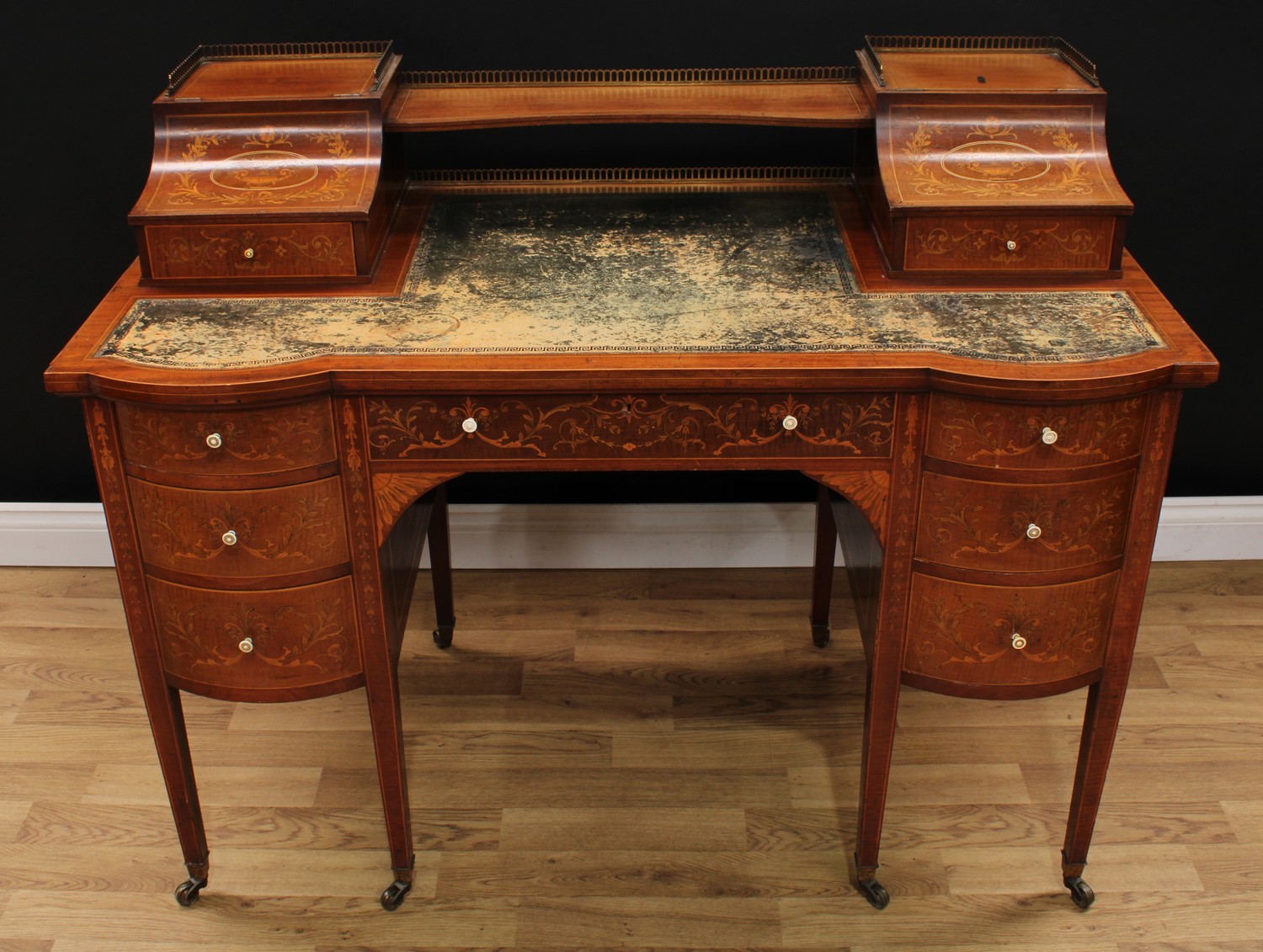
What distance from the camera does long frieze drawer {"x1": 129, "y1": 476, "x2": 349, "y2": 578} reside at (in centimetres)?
211

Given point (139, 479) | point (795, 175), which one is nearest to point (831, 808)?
point (795, 175)

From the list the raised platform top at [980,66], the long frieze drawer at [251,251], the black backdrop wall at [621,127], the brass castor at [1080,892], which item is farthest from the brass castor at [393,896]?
the raised platform top at [980,66]

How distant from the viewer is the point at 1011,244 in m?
2.29

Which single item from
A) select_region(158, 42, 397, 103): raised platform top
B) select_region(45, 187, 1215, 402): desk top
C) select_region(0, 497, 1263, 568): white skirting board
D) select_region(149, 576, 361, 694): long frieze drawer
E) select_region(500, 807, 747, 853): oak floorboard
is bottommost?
select_region(500, 807, 747, 853): oak floorboard

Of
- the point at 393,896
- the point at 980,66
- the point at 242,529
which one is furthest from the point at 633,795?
the point at 980,66

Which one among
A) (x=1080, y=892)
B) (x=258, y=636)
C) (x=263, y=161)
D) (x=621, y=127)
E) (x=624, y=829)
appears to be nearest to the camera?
(x=258, y=636)

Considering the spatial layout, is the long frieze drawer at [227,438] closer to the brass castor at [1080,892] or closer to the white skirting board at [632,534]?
the white skirting board at [632,534]

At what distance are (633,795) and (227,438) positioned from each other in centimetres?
121

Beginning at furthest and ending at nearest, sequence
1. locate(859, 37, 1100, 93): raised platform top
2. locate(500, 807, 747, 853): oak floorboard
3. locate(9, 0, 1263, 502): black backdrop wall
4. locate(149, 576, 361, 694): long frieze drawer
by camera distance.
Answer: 1. locate(9, 0, 1263, 502): black backdrop wall
2. locate(500, 807, 747, 853): oak floorboard
3. locate(859, 37, 1100, 93): raised platform top
4. locate(149, 576, 361, 694): long frieze drawer

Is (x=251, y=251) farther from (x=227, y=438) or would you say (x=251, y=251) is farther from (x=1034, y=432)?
(x=1034, y=432)

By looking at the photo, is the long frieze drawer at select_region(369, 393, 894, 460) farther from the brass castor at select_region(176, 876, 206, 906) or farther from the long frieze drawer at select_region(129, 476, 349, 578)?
the brass castor at select_region(176, 876, 206, 906)

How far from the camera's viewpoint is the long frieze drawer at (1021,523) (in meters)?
2.11

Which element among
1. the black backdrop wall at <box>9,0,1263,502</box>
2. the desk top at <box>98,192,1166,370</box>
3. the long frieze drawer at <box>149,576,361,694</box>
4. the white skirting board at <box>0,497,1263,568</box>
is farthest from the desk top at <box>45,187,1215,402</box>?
the white skirting board at <box>0,497,1263,568</box>

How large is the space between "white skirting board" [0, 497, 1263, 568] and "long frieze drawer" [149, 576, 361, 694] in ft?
3.61
